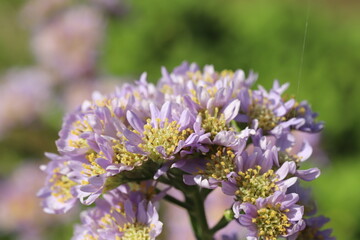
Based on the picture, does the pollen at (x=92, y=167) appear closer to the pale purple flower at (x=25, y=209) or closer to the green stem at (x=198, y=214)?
the green stem at (x=198, y=214)

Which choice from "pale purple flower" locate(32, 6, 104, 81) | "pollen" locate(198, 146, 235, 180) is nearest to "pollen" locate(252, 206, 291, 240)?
"pollen" locate(198, 146, 235, 180)

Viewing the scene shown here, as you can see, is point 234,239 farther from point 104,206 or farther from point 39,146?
point 39,146

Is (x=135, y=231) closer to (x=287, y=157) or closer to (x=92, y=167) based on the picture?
(x=92, y=167)

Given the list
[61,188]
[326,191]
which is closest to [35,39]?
[326,191]

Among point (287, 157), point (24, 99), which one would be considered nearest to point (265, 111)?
point (287, 157)

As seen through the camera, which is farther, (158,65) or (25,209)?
(158,65)

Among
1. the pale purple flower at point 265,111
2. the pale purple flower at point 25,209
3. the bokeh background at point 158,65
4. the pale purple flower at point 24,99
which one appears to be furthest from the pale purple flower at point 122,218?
the pale purple flower at point 24,99

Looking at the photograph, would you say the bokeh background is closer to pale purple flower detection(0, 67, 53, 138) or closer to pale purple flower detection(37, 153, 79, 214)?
pale purple flower detection(0, 67, 53, 138)
